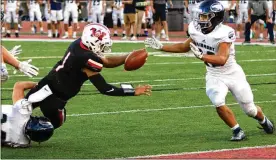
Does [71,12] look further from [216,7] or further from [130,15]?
[216,7]

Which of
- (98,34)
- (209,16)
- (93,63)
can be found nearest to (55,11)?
(209,16)

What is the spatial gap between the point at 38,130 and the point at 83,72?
0.76m

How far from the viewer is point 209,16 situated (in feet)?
29.9

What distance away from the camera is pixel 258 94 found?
1309 centimetres

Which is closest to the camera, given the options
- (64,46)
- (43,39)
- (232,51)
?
(232,51)

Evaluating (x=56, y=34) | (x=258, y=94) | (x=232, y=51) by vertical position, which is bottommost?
(x=56, y=34)

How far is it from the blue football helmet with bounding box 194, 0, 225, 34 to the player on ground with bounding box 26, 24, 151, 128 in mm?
1055

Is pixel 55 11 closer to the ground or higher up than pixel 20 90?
closer to the ground

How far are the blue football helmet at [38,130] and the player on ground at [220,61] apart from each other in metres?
1.62

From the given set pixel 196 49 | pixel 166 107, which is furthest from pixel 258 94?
pixel 196 49

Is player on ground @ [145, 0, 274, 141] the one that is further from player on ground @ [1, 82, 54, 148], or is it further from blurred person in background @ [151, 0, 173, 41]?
blurred person in background @ [151, 0, 173, 41]

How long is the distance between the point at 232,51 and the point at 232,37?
0.24 meters

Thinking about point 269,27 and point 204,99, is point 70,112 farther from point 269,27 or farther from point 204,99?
point 269,27

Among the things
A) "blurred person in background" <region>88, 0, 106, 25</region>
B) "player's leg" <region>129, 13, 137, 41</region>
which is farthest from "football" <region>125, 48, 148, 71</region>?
"blurred person in background" <region>88, 0, 106, 25</region>
